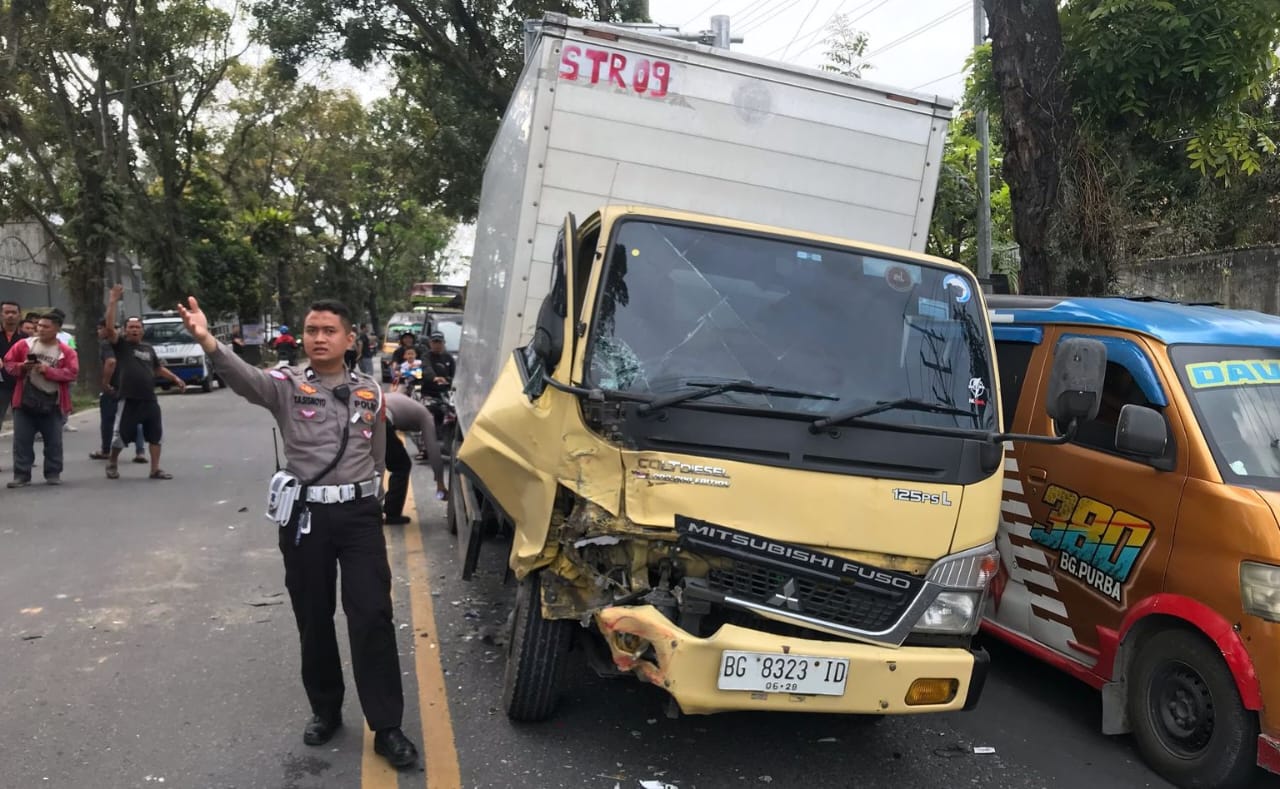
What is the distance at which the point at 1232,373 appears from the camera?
4.19 m

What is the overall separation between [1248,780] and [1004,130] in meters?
6.00

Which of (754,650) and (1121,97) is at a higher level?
(1121,97)

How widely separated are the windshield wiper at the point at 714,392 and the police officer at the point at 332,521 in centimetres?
123

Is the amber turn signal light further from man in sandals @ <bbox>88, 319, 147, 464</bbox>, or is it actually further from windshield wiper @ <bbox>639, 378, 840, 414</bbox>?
man in sandals @ <bbox>88, 319, 147, 464</bbox>

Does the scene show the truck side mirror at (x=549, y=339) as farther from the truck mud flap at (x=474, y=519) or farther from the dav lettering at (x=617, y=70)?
the dav lettering at (x=617, y=70)

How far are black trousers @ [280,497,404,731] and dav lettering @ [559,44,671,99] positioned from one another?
2.52 meters

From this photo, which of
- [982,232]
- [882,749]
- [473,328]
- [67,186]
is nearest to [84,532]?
[473,328]

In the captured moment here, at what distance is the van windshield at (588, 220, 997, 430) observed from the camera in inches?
150

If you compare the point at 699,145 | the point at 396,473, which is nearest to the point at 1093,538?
the point at 699,145

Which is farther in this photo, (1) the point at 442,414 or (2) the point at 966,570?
(1) the point at 442,414

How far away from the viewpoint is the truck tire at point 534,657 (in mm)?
3893

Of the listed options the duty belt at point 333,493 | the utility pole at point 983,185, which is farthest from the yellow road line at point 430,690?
the utility pole at point 983,185

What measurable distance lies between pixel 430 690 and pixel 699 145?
3.12 meters

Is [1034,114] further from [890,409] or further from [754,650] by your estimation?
[754,650]
